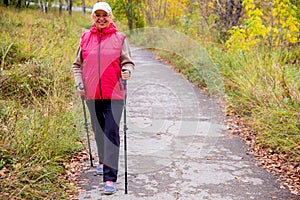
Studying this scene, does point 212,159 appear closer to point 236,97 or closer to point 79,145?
point 79,145

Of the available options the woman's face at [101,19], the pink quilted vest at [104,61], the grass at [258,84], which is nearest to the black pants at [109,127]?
the pink quilted vest at [104,61]

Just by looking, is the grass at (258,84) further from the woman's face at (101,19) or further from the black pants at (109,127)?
the woman's face at (101,19)

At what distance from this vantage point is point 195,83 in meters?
10.1

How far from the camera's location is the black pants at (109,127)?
4.10 m

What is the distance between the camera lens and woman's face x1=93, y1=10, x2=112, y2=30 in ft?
13.1

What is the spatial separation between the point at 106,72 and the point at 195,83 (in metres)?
6.27

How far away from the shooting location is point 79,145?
211 inches

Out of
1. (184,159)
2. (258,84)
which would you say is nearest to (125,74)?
(184,159)

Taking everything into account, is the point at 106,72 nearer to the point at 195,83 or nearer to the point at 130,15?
the point at 195,83

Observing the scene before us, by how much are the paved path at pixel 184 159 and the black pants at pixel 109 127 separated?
0.92ft

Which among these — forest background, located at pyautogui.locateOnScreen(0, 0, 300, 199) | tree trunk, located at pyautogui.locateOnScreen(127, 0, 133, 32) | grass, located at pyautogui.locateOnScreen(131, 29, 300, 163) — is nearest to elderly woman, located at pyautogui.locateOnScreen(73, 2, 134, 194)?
forest background, located at pyautogui.locateOnScreen(0, 0, 300, 199)

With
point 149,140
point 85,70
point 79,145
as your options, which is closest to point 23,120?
point 79,145

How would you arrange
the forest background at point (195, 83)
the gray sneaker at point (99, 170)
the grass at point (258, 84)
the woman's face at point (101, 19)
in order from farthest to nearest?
the grass at point (258, 84), the gray sneaker at point (99, 170), the forest background at point (195, 83), the woman's face at point (101, 19)

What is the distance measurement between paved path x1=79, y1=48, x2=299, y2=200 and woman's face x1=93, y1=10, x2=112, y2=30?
1810mm
